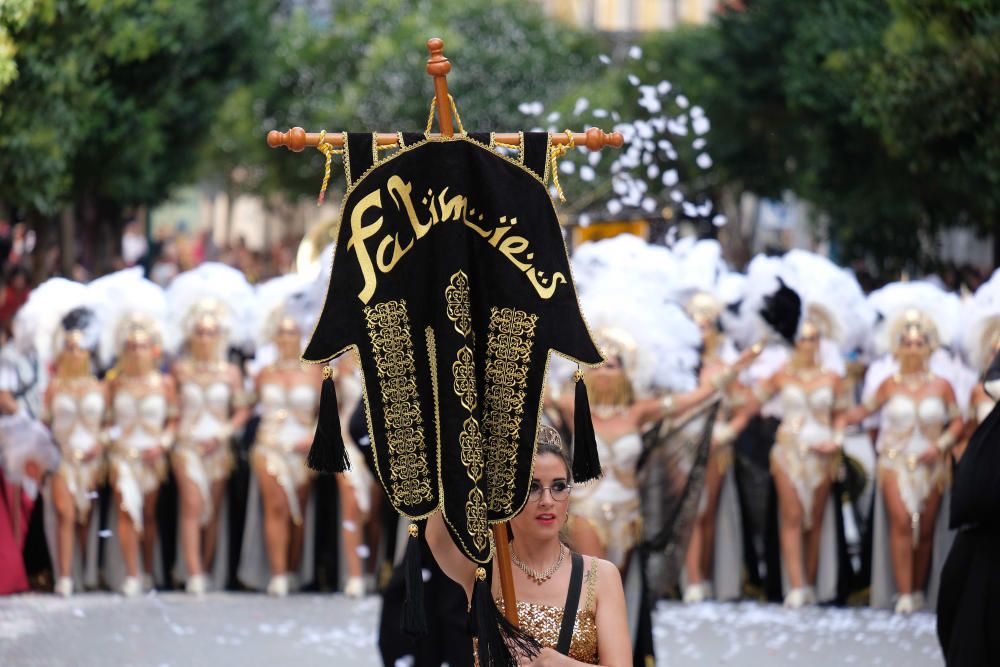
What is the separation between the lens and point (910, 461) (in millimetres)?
11414

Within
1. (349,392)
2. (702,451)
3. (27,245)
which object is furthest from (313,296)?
(27,245)

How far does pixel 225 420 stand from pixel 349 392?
0.88 meters

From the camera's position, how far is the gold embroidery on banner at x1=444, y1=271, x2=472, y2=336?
5.07 m

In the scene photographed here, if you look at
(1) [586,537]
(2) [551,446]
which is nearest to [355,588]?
(1) [586,537]

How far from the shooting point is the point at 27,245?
25844mm

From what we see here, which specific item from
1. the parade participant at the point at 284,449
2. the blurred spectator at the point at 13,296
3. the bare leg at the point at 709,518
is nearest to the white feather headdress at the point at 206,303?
the parade participant at the point at 284,449

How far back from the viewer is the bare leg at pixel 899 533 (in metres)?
11.5

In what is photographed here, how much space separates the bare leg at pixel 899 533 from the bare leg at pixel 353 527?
343cm

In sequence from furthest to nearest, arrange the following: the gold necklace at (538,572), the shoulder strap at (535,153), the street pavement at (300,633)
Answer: the street pavement at (300,633) → the shoulder strap at (535,153) → the gold necklace at (538,572)

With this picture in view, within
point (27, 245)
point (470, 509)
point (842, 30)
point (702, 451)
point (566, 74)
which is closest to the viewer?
point (470, 509)

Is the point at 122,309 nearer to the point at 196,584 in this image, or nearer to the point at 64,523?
the point at 64,523

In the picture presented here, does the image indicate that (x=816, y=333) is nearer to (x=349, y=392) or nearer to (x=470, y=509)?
(x=349, y=392)

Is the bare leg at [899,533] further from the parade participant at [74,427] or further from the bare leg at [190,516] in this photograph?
the parade participant at [74,427]

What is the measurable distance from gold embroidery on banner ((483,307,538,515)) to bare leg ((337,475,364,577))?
6914 millimetres
